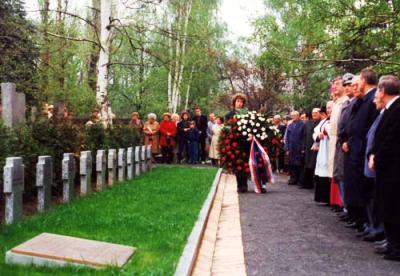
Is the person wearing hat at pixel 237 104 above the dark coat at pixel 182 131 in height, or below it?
above

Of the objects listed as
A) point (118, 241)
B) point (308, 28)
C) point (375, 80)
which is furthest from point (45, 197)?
point (308, 28)

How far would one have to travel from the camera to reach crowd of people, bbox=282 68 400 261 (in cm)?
740

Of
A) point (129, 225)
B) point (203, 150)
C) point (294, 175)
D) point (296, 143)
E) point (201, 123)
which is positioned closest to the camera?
point (129, 225)

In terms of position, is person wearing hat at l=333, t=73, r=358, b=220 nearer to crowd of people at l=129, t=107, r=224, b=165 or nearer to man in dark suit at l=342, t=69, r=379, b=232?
man in dark suit at l=342, t=69, r=379, b=232

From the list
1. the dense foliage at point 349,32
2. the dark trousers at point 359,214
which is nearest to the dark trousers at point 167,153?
the dense foliage at point 349,32

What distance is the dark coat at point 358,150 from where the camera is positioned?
29.2 ft

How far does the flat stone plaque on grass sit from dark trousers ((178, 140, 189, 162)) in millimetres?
20683

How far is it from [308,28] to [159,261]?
11932 mm

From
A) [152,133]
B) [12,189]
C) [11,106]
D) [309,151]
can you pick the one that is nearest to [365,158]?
[12,189]

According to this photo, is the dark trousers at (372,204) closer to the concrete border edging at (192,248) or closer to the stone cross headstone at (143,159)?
the concrete border edging at (192,248)

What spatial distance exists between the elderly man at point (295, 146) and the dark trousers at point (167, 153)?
9.41 metres

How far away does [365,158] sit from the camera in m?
8.70

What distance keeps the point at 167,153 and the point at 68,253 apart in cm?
2154

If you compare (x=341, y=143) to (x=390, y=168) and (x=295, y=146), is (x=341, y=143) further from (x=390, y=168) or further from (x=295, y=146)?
(x=295, y=146)
